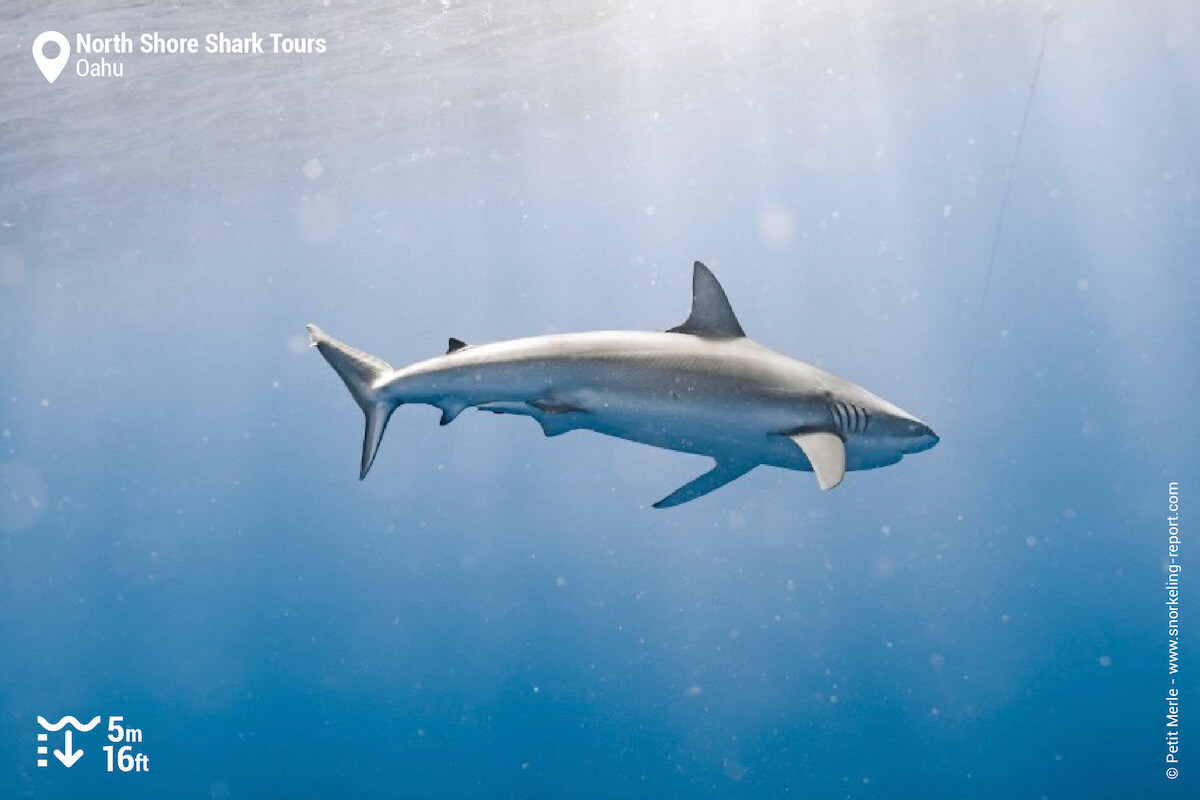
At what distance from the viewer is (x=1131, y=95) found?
4644 centimetres

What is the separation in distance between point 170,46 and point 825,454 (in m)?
18.5

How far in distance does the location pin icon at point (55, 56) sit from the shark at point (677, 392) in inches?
595

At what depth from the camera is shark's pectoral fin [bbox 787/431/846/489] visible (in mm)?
5754

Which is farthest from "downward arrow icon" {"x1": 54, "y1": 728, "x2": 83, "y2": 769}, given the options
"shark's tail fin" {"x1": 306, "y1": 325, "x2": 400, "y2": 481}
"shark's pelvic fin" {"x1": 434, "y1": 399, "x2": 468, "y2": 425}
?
"shark's pelvic fin" {"x1": 434, "y1": 399, "x2": 468, "y2": 425}

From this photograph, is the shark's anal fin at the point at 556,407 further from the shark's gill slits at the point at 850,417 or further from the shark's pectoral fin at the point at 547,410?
the shark's gill slits at the point at 850,417

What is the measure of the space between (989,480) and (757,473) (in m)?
15.4

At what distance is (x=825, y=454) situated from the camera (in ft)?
20.0

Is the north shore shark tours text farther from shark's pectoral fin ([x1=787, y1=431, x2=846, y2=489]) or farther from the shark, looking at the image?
shark's pectoral fin ([x1=787, y1=431, x2=846, y2=489])

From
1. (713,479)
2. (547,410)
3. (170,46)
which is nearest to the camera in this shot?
(547,410)

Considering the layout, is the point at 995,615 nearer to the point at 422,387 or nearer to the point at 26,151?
the point at 422,387

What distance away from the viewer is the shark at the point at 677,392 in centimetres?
643

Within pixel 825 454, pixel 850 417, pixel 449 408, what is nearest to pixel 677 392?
pixel 825 454

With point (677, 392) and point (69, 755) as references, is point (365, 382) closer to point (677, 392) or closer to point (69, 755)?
point (677, 392)

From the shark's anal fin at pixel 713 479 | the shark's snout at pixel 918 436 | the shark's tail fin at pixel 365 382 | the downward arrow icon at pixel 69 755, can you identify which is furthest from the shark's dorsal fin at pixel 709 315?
the downward arrow icon at pixel 69 755
